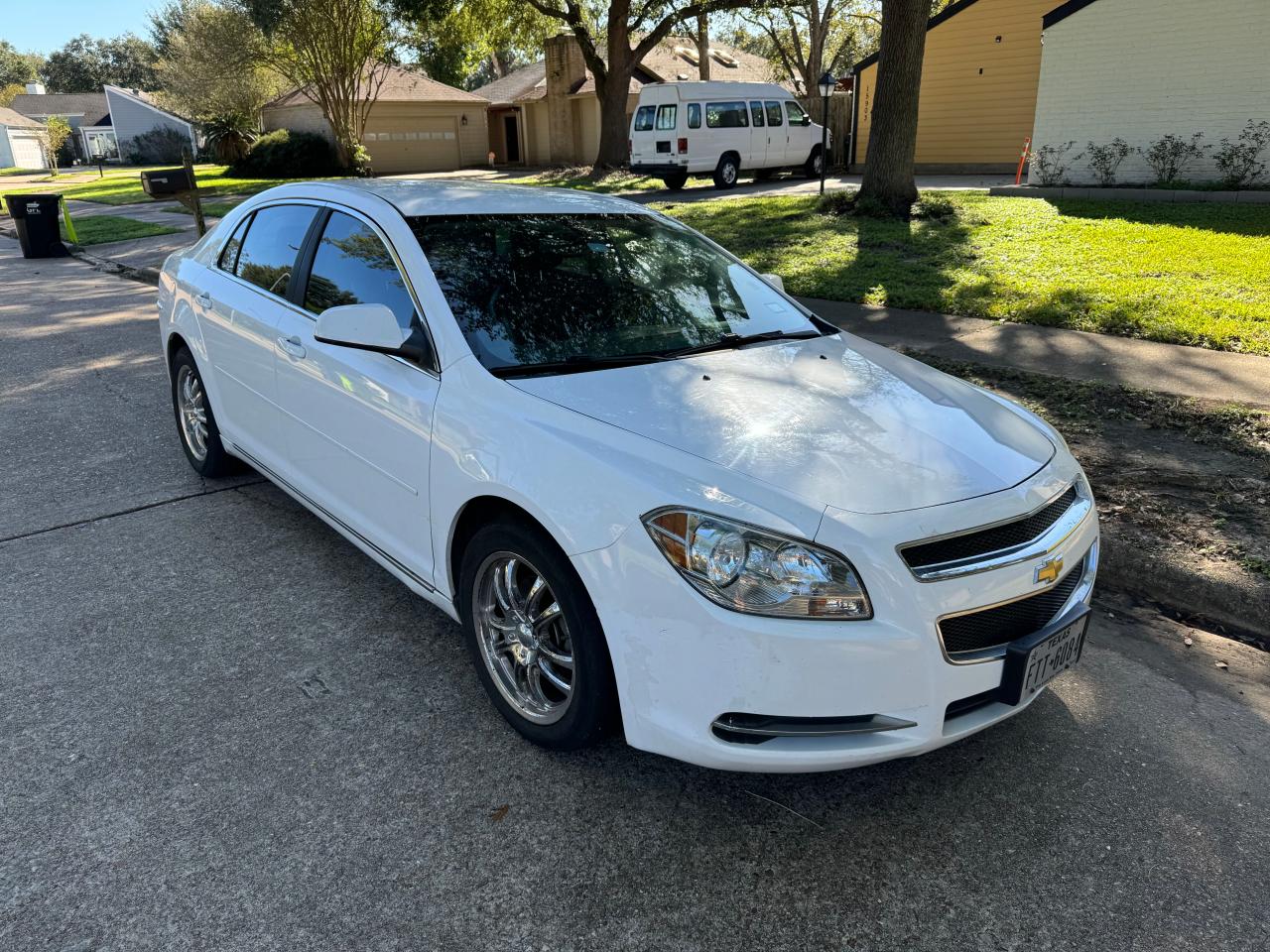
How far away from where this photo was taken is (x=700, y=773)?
9.22ft

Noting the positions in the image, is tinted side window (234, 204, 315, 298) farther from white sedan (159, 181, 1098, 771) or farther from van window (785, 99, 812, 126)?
van window (785, 99, 812, 126)

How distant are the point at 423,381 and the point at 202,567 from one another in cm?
184

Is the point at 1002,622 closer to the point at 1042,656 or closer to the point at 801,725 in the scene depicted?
the point at 1042,656

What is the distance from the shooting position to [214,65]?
4331 cm

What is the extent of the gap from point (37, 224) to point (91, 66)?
10931 centimetres

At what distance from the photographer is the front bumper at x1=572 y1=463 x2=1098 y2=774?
224cm

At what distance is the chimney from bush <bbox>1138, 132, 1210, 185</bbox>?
2512cm

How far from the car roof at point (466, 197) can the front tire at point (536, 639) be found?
1527 mm

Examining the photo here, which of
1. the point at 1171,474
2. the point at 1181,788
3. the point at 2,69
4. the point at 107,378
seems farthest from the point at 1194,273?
the point at 2,69

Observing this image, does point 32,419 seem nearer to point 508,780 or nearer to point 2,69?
point 508,780

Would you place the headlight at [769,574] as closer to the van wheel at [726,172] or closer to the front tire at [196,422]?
the front tire at [196,422]

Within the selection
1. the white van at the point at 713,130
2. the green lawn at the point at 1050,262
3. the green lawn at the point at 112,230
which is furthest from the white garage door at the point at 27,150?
the green lawn at the point at 1050,262

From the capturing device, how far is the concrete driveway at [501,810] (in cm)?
225

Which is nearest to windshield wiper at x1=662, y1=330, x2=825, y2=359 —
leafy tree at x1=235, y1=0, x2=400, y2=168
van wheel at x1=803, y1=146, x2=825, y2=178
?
van wheel at x1=803, y1=146, x2=825, y2=178
